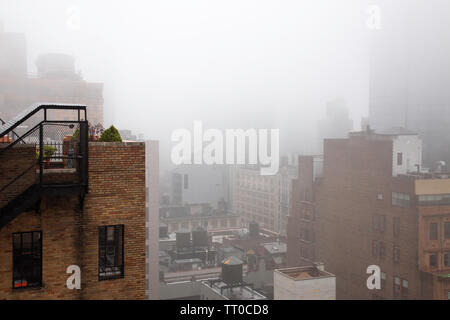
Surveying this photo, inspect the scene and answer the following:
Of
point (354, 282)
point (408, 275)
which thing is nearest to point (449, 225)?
point (408, 275)

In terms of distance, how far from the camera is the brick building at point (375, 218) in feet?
181

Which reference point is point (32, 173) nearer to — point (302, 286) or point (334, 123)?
point (302, 286)

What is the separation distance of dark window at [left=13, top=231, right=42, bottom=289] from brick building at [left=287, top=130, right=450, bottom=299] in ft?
167

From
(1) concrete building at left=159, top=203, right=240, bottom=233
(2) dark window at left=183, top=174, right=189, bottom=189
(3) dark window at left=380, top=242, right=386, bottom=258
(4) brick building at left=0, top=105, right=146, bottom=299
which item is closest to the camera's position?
(4) brick building at left=0, top=105, right=146, bottom=299

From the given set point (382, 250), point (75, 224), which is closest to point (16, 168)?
point (75, 224)

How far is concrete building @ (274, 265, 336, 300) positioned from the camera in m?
46.1

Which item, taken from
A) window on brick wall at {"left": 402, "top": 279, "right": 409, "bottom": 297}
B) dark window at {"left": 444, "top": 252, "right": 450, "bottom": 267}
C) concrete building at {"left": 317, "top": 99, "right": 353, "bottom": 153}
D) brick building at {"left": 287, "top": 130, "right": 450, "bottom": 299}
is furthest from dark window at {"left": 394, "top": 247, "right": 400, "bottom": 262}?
concrete building at {"left": 317, "top": 99, "right": 353, "bottom": 153}

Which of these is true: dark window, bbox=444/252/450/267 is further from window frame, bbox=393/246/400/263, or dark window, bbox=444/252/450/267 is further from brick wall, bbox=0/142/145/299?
brick wall, bbox=0/142/145/299

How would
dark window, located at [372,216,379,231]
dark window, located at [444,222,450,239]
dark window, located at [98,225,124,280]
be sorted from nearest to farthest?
dark window, located at [98,225,124,280], dark window, located at [444,222,450,239], dark window, located at [372,216,379,231]

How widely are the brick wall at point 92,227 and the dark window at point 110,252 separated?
0.12m

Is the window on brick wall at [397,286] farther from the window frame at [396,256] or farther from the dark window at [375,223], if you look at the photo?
the dark window at [375,223]

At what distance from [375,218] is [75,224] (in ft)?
190

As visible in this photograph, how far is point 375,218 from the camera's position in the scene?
207 feet

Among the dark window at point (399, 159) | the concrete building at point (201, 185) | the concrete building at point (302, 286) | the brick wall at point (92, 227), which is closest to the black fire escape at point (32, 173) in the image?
the brick wall at point (92, 227)
